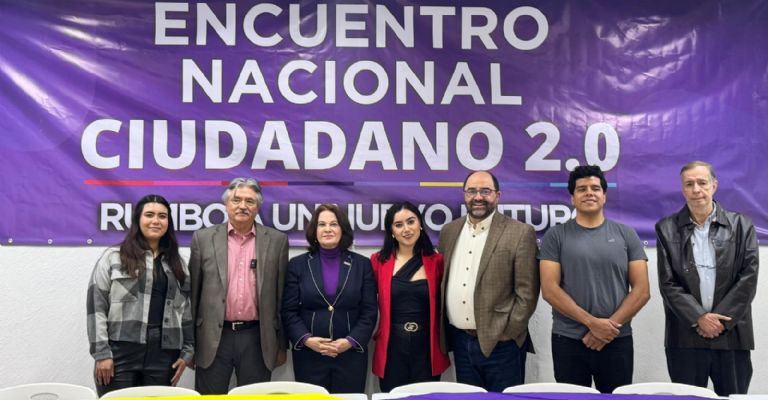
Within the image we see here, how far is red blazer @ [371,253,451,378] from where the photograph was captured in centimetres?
297

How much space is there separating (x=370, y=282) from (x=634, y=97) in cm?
187

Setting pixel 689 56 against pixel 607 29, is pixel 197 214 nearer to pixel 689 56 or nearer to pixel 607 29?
pixel 607 29

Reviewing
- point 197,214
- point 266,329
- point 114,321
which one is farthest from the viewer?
point 197,214

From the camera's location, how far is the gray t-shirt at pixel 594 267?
112 inches

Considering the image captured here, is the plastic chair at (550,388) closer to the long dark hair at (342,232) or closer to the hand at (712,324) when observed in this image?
the hand at (712,324)

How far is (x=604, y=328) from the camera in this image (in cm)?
277

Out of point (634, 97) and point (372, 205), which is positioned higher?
point (634, 97)

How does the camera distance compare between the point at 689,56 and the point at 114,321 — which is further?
the point at 689,56

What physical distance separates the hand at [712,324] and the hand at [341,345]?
1.58 meters

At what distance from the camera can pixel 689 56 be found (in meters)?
3.58

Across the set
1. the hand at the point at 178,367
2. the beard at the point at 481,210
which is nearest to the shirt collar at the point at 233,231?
the hand at the point at 178,367

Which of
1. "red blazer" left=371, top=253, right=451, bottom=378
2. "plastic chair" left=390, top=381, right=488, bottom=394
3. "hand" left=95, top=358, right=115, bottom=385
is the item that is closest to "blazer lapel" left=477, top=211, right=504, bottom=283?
"red blazer" left=371, top=253, right=451, bottom=378

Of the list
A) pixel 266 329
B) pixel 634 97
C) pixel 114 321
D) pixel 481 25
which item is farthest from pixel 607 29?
pixel 114 321

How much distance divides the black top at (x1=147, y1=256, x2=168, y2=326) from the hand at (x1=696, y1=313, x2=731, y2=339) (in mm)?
2398
